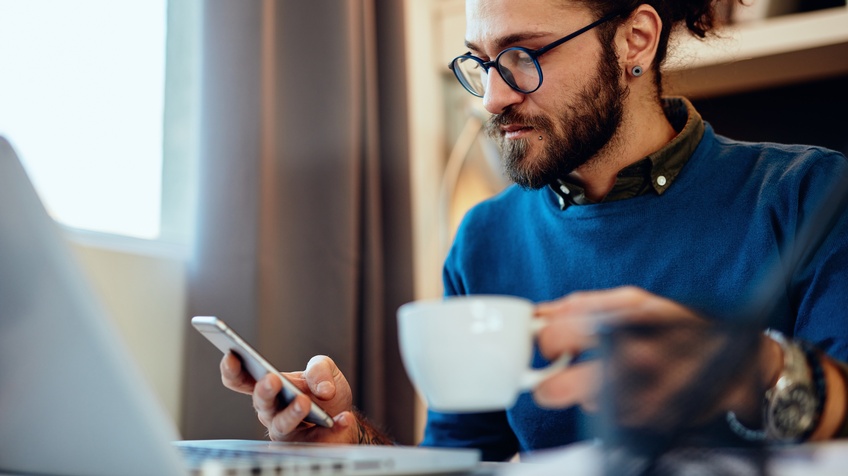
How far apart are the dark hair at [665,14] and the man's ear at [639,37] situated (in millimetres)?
15

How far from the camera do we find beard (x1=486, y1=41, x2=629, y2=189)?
1148mm

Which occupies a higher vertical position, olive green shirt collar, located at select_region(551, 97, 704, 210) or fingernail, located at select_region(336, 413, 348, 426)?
olive green shirt collar, located at select_region(551, 97, 704, 210)

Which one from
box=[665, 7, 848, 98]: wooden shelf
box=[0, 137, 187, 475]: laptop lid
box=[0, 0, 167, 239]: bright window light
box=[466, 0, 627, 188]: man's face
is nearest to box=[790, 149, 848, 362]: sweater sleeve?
box=[466, 0, 627, 188]: man's face

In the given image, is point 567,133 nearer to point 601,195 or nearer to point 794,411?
point 601,195

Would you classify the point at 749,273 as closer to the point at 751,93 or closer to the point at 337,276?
the point at 337,276

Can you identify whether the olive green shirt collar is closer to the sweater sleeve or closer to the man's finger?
the sweater sleeve

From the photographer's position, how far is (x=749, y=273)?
1.02 metres

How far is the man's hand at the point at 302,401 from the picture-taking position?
2.46 ft

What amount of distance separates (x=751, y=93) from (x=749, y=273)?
4.09 feet

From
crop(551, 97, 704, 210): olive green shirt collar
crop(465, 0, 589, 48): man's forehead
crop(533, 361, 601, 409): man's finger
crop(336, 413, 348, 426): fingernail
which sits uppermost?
crop(465, 0, 589, 48): man's forehead

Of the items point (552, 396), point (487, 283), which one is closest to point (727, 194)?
point (487, 283)

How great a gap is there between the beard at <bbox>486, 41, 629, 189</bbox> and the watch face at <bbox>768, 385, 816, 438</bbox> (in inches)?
26.3

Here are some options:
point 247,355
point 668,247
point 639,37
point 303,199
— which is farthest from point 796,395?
point 303,199

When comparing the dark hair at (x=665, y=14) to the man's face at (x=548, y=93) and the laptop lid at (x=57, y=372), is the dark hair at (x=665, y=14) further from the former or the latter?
the laptop lid at (x=57, y=372)
